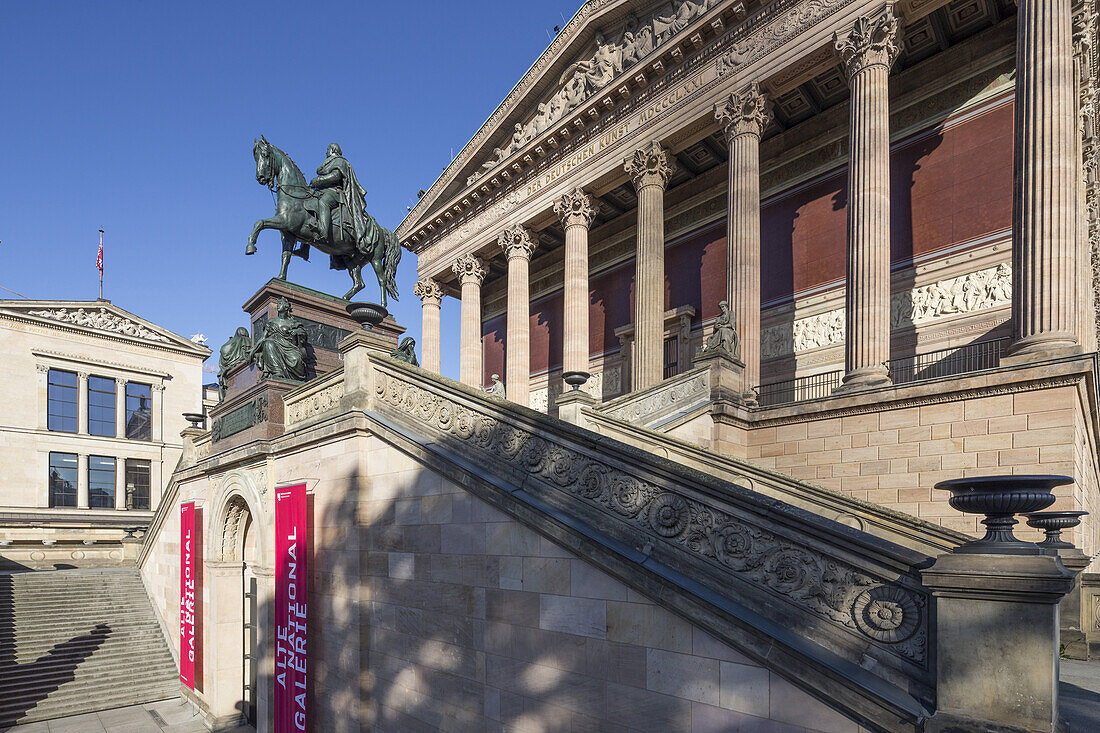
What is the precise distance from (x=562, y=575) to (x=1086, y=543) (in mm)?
13503

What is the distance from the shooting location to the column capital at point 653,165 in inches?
870

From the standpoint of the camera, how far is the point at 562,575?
20.6 feet

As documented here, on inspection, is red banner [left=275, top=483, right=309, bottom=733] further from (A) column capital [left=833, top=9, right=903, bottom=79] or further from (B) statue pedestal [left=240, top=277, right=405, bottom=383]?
(A) column capital [left=833, top=9, right=903, bottom=79]

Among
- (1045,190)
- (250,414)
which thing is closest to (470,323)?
(250,414)

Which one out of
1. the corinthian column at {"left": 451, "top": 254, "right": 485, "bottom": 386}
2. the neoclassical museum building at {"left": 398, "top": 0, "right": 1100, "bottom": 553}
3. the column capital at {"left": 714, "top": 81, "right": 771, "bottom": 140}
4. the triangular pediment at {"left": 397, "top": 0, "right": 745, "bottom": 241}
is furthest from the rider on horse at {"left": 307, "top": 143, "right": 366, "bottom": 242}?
the corinthian column at {"left": 451, "top": 254, "right": 485, "bottom": 386}

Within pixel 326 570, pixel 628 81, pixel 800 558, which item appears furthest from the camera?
pixel 628 81

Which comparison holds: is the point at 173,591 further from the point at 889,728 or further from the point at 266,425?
the point at 889,728

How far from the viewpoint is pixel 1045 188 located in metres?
12.4

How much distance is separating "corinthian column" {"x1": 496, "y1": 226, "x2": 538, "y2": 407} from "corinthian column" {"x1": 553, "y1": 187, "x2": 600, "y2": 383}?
10.8 feet

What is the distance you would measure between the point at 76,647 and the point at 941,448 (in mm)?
23454

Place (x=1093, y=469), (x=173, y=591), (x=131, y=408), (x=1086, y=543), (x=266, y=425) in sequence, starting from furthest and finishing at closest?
(x=131, y=408)
(x=173, y=591)
(x=1093, y=469)
(x=1086, y=543)
(x=266, y=425)

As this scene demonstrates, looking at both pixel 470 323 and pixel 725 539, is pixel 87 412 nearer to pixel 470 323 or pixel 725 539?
pixel 470 323

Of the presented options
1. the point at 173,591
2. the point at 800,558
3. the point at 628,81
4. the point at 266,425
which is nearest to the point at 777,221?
the point at 628,81

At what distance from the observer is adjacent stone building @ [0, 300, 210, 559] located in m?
36.9
